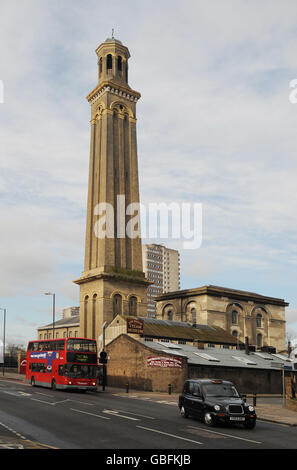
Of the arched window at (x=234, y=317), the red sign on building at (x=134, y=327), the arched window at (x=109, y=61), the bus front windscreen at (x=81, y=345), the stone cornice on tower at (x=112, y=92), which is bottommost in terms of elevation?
the bus front windscreen at (x=81, y=345)

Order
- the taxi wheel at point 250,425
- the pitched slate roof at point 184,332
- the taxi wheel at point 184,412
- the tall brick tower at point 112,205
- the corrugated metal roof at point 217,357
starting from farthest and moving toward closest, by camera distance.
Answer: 1. the tall brick tower at point 112,205
2. the pitched slate roof at point 184,332
3. the corrugated metal roof at point 217,357
4. the taxi wheel at point 184,412
5. the taxi wheel at point 250,425

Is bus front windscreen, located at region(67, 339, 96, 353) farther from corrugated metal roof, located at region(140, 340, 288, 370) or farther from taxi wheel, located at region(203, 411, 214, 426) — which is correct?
taxi wheel, located at region(203, 411, 214, 426)

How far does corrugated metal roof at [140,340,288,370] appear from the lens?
49719 millimetres

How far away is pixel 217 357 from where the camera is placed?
5403 centimetres

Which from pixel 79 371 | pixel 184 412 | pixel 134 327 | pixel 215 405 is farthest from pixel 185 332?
pixel 215 405

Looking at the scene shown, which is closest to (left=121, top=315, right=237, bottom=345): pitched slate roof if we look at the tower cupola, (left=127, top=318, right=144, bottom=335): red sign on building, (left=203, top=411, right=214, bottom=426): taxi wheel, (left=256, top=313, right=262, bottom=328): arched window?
(left=127, top=318, right=144, bottom=335): red sign on building

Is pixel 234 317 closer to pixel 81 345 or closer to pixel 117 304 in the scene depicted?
pixel 117 304

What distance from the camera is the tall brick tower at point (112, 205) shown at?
72.7 meters

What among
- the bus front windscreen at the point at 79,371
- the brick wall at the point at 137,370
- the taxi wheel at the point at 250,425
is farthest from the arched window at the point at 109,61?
the taxi wheel at the point at 250,425

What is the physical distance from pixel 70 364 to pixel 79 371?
1.31m

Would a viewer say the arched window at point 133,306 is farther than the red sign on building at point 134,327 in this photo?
Yes

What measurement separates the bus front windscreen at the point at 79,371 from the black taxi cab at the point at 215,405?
18.6 metres

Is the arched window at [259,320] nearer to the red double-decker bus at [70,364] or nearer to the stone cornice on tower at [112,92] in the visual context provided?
the stone cornice on tower at [112,92]
